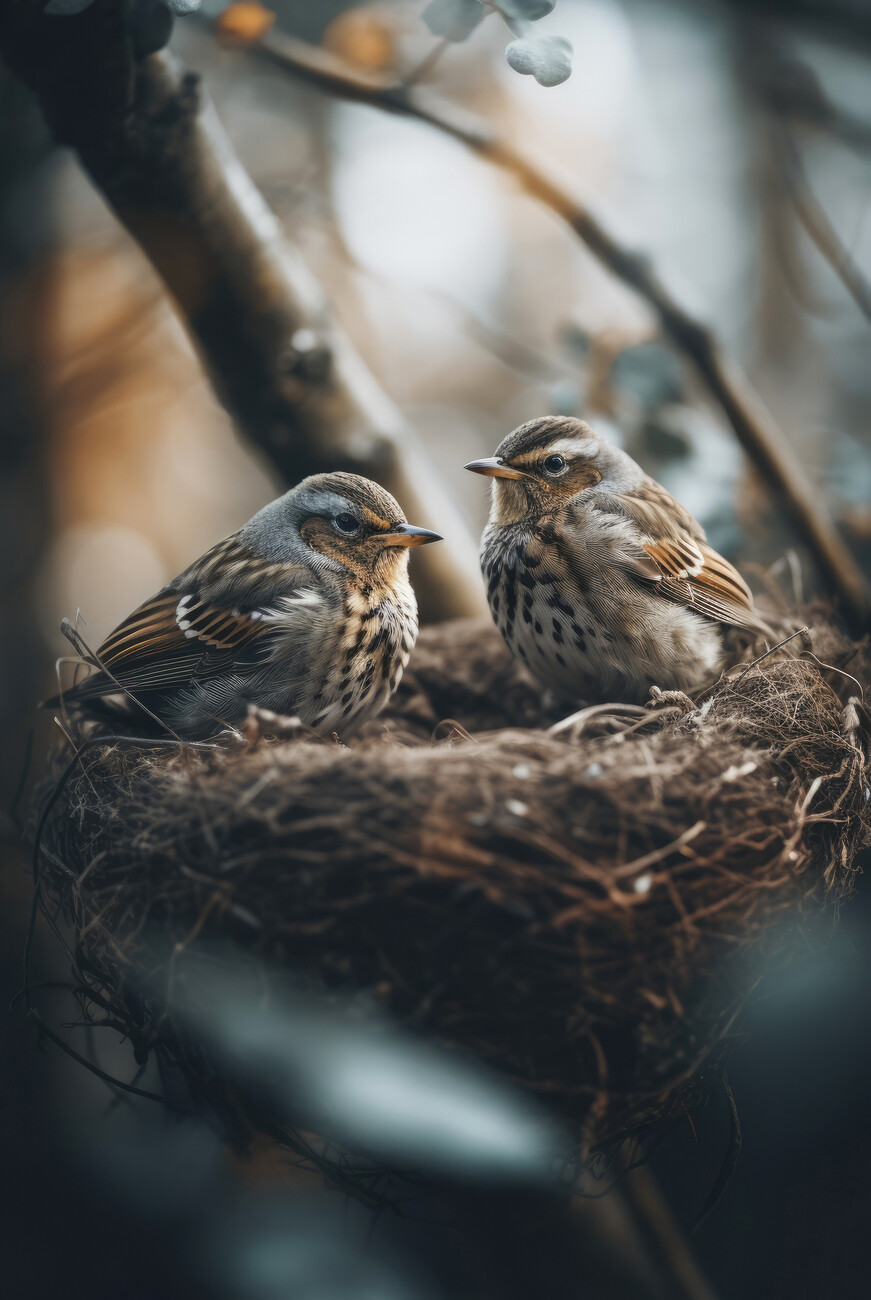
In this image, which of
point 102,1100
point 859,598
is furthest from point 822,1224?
point 102,1100

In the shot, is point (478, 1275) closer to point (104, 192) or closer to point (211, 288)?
point (211, 288)

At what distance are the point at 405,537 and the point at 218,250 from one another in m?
0.74

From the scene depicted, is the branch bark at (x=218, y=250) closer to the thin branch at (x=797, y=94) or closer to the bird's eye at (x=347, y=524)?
the bird's eye at (x=347, y=524)

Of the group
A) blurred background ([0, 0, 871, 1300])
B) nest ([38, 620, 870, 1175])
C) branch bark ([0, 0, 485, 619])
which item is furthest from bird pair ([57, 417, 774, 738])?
blurred background ([0, 0, 871, 1300])

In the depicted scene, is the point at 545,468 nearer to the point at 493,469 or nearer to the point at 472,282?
the point at 493,469

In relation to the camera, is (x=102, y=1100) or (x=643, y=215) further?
(x=643, y=215)

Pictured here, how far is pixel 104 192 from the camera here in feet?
5.12

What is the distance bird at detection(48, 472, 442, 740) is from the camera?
1268 mm

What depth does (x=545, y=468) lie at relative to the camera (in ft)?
4.69

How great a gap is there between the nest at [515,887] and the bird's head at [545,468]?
0.53 meters

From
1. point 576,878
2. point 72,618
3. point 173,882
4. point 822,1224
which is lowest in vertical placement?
point 822,1224

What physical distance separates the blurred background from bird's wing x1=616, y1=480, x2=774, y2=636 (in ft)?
1.15

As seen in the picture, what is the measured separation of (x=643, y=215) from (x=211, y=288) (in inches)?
37.3

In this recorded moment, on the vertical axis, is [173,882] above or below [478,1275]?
above
